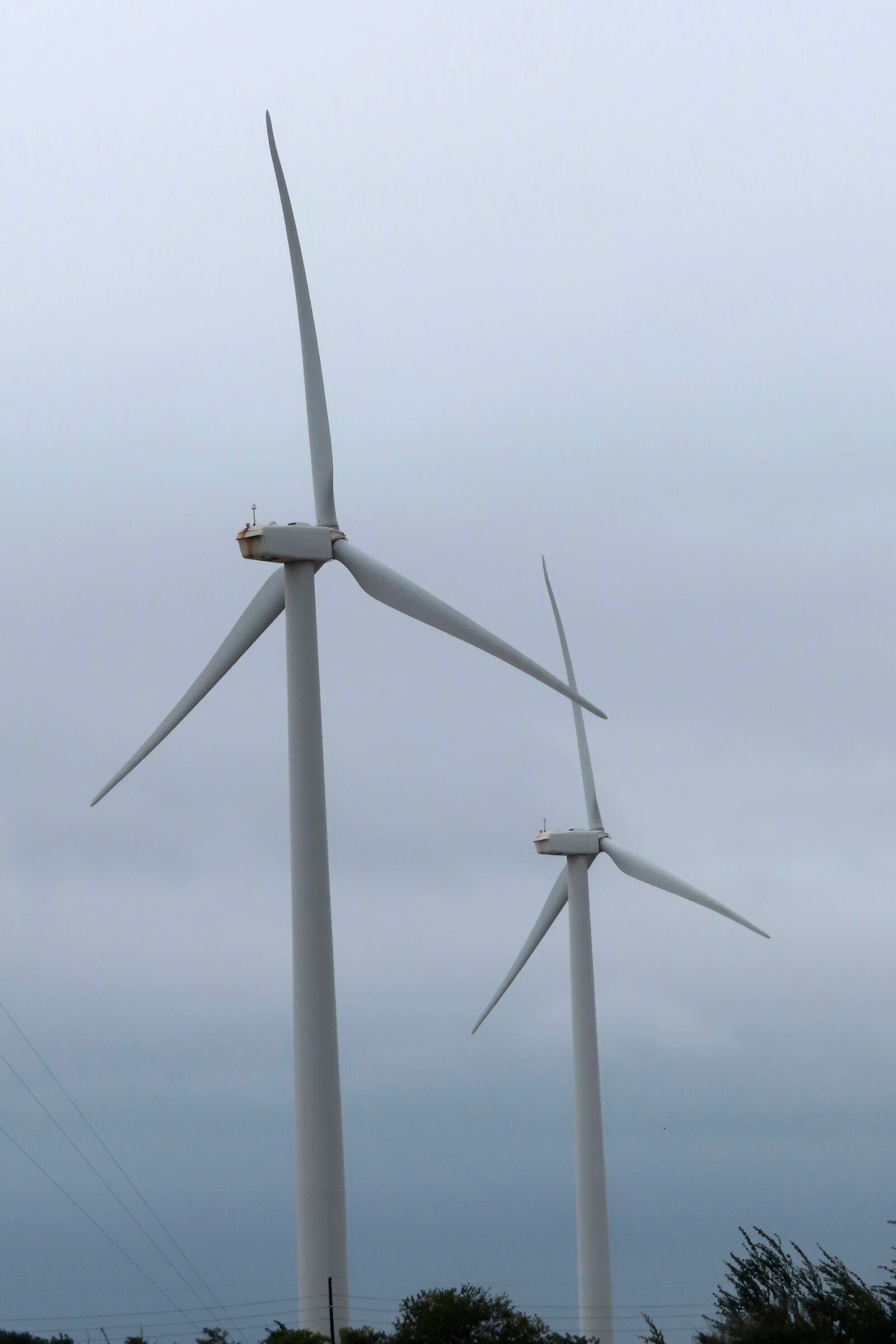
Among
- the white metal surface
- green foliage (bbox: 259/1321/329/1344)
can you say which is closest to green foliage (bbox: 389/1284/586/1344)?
green foliage (bbox: 259/1321/329/1344)

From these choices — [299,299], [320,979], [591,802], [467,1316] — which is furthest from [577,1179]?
[299,299]

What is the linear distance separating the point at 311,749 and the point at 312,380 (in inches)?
431

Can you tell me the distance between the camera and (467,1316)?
155 feet

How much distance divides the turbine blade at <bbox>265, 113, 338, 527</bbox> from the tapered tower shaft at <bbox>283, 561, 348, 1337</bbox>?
4.56m

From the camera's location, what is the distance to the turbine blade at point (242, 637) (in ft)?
156

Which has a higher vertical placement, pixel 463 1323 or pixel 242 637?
pixel 242 637

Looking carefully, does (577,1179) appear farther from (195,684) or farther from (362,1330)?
(195,684)

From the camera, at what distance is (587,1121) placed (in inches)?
2702

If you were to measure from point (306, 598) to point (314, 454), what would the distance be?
16.4 ft

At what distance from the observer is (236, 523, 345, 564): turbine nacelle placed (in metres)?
45.6

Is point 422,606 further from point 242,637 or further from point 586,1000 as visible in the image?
point 586,1000

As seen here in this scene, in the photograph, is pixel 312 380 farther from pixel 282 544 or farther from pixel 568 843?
pixel 568 843

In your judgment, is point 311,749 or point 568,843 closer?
point 311,749

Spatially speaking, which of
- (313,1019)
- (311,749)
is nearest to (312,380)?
(311,749)
